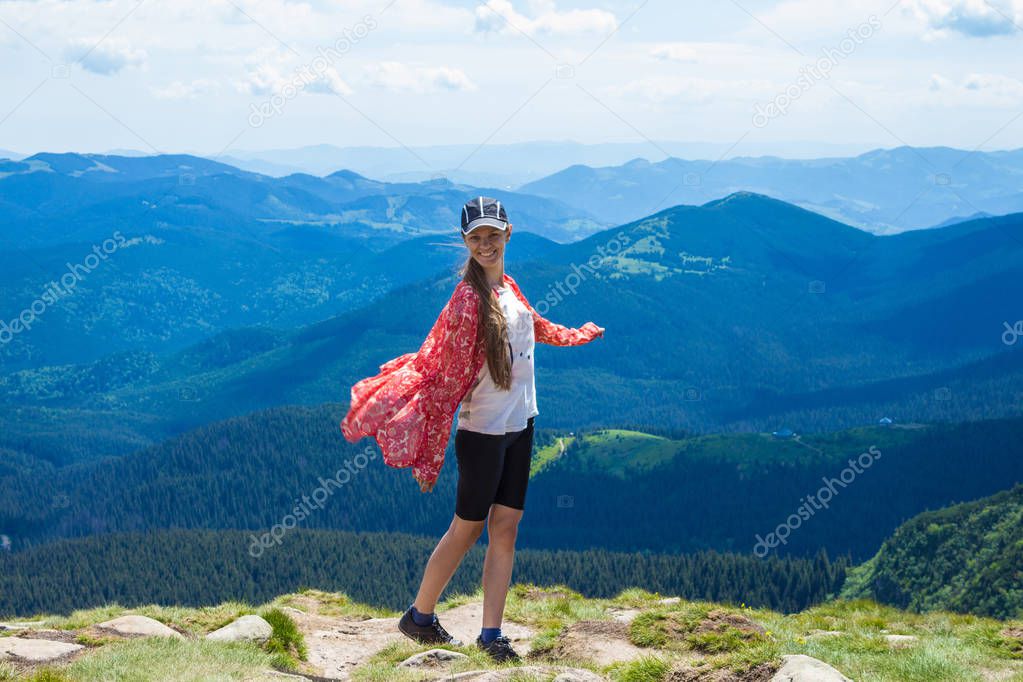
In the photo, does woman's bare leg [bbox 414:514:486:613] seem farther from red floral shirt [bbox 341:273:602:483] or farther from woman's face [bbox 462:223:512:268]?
woman's face [bbox 462:223:512:268]

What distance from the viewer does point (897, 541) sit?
10988 cm

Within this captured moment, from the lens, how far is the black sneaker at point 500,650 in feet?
44.5

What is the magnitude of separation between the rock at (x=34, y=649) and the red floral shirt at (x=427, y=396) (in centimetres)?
509

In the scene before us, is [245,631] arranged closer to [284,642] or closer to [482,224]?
[284,642]

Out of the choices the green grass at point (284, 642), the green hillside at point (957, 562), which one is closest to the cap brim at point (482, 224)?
the green grass at point (284, 642)

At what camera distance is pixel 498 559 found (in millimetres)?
13742

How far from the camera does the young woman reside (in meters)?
12.5

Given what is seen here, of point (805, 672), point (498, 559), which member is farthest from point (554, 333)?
point (805, 672)

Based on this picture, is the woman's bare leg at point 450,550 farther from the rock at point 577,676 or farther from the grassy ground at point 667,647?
the rock at point 577,676

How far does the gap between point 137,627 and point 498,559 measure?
6534 millimetres

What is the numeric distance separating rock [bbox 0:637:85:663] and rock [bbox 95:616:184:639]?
1.39 m

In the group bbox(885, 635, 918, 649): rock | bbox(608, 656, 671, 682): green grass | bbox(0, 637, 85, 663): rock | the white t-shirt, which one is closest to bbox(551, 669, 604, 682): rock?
bbox(608, 656, 671, 682): green grass

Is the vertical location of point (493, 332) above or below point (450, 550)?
above

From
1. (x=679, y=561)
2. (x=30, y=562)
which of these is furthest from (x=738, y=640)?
(x=30, y=562)
